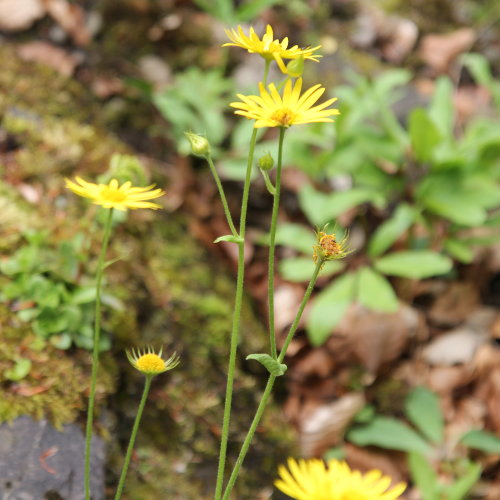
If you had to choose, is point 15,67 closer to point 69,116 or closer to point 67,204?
point 69,116

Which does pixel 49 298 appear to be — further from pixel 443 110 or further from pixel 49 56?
pixel 443 110

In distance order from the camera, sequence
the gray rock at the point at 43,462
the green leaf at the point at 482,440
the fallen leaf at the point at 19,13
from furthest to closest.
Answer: the fallen leaf at the point at 19,13, the green leaf at the point at 482,440, the gray rock at the point at 43,462

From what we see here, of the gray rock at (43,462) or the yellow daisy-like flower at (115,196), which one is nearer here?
the yellow daisy-like flower at (115,196)

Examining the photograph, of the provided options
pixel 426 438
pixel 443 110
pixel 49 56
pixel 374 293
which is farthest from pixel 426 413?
pixel 49 56

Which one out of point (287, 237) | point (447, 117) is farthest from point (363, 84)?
point (287, 237)

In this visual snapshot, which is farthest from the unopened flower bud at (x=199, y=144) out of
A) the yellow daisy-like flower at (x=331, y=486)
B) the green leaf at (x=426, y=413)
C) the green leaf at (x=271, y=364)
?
the green leaf at (x=426, y=413)

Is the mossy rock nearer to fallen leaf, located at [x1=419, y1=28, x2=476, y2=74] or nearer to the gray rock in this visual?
the gray rock

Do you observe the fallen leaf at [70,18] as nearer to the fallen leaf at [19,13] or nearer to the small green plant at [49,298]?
the fallen leaf at [19,13]
